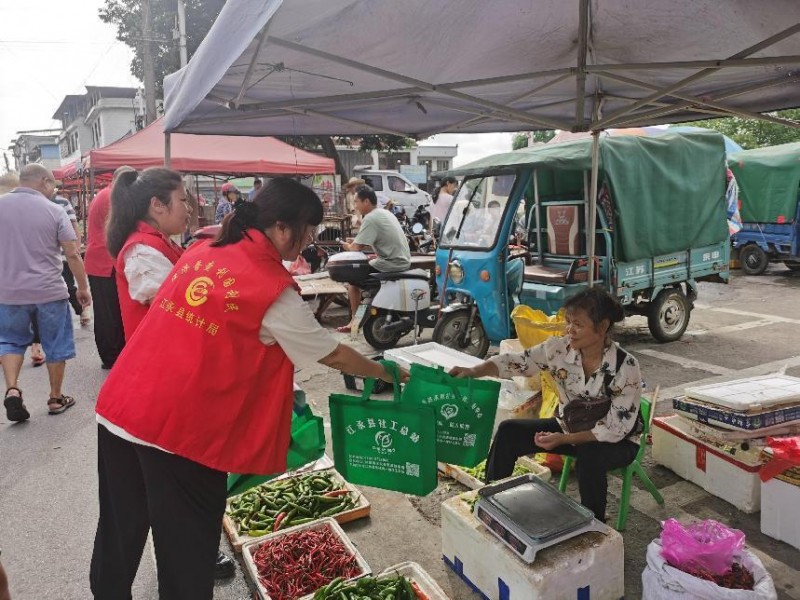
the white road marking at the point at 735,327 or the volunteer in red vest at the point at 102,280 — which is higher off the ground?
the volunteer in red vest at the point at 102,280

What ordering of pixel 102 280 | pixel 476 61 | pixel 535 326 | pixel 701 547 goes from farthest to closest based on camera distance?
pixel 102 280 < pixel 535 326 < pixel 476 61 < pixel 701 547

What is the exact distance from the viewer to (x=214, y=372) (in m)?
1.79

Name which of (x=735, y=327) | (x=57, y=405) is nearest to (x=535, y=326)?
(x=57, y=405)

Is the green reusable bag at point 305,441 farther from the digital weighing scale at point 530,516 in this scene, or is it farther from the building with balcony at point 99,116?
the building with balcony at point 99,116

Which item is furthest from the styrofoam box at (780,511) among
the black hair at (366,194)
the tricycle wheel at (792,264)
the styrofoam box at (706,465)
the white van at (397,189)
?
the white van at (397,189)

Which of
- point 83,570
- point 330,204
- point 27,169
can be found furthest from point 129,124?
point 83,570

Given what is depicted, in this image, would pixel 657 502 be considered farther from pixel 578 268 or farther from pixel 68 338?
pixel 68 338

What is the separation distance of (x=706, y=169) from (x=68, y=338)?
711cm

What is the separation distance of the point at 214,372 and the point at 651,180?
5.86 m

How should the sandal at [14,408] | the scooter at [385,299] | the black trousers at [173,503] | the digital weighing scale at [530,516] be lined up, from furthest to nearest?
1. the scooter at [385,299]
2. the sandal at [14,408]
3. the digital weighing scale at [530,516]
4. the black trousers at [173,503]

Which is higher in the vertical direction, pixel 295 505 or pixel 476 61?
pixel 476 61

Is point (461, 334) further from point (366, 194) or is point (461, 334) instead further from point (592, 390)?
point (592, 390)

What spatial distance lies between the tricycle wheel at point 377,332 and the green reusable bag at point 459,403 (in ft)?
13.5

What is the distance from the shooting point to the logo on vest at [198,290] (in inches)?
70.9
